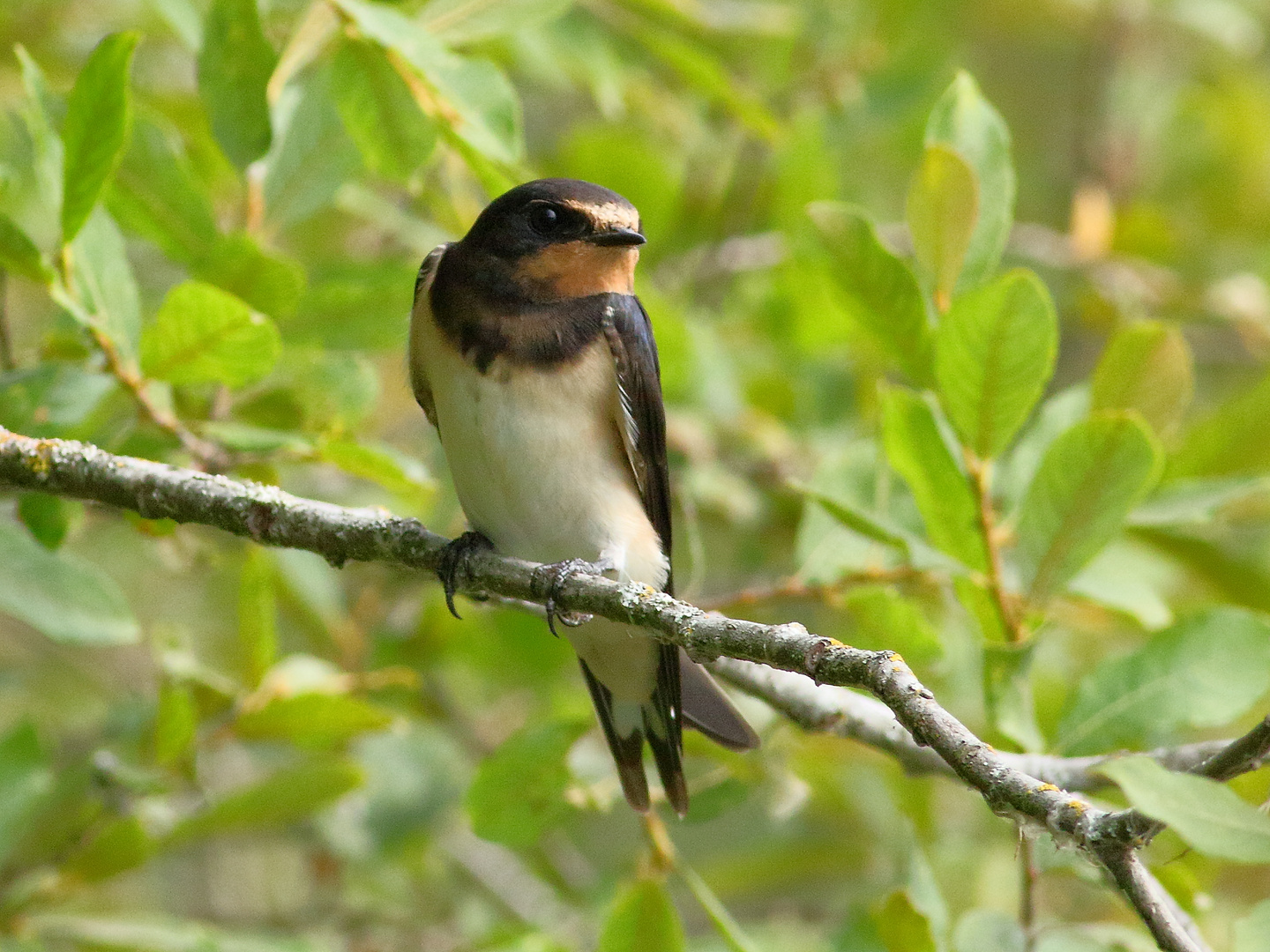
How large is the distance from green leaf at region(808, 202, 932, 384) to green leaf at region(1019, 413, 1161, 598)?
0.36m

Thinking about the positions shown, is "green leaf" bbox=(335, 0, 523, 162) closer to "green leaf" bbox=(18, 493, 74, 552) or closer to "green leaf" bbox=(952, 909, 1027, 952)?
"green leaf" bbox=(18, 493, 74, 552)

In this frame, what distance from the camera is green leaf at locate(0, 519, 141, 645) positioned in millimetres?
2990

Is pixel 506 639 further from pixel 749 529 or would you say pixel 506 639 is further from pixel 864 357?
pixel 864 357

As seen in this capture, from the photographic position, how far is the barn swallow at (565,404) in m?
3.24

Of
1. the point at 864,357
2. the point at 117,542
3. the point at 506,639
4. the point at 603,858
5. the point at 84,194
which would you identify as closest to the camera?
the point at 84,194

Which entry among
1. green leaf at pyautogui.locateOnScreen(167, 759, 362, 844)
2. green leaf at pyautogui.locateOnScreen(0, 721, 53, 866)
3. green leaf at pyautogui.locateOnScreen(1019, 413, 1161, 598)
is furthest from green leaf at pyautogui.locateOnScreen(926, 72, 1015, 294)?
green leaf at pyautogui.locateOnScreen(0, 721, 53, 866)

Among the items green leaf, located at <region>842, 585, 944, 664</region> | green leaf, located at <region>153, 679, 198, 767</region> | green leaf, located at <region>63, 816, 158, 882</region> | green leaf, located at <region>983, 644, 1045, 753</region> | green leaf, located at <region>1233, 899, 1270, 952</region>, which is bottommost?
green leaf, located at <region>63, 816, 158, 882</region>

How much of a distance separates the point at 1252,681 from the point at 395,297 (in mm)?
2073

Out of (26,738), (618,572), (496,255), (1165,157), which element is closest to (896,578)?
(618,572)

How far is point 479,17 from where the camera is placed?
3.13 m

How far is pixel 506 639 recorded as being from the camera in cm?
466

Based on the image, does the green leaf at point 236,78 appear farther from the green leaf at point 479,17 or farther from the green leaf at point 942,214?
the green leaf at point 942,214

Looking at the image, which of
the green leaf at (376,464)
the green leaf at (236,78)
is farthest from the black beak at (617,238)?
the green leaf at (236,78)

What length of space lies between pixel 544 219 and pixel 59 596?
4.63ft
